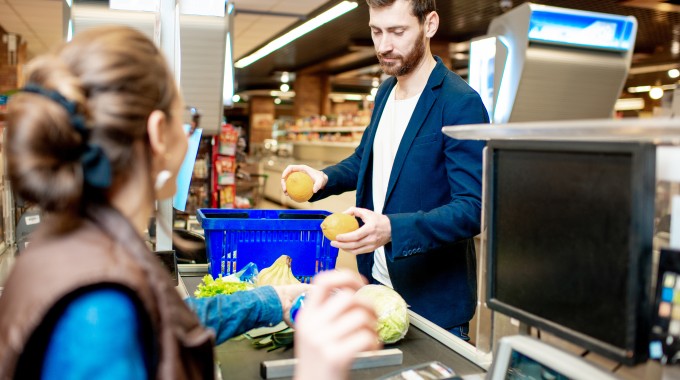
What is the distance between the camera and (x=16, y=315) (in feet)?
2.53

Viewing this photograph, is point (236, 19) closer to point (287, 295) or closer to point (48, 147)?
point (287, 295)

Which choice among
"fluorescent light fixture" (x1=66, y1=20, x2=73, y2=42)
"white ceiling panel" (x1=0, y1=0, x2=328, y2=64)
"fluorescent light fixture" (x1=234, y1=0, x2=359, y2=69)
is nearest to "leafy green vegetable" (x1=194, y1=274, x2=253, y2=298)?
"fluorescent light fixture" (x1=66, y1=20, x2=73, y2=42)

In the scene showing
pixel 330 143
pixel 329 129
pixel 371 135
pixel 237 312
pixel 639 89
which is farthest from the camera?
pixel 639 89

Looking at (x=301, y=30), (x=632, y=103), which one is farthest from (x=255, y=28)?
(x=632, y=103)

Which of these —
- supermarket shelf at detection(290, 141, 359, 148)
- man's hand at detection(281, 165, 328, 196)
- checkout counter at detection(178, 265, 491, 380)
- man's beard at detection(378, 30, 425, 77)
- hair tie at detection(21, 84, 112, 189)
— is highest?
man's beard at detection(378, 30, 425, 77)

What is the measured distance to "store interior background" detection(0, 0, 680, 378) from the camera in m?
5.14

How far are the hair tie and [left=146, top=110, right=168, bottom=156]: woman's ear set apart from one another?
0.27 ft

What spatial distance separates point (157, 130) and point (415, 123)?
126cm

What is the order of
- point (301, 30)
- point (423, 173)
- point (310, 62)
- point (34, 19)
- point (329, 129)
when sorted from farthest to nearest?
point (310, 62)
point (329, 129)
point (301, 30)
point (34, 19)
point (423, 173)

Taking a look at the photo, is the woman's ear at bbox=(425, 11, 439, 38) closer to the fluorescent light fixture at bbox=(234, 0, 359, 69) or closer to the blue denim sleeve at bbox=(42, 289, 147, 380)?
the blue denim sleeve at bbox=(42, 289, 147, 380)

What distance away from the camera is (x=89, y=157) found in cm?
81

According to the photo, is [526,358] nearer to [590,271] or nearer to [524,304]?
[524,304]

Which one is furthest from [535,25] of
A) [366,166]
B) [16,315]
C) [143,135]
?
[16,315]

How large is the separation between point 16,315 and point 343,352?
1.41ft
